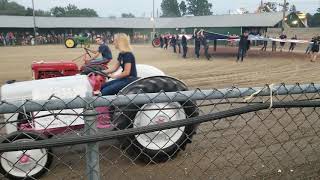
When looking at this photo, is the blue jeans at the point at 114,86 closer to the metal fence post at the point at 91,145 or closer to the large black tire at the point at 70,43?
the metal fence post at the point at 91,145

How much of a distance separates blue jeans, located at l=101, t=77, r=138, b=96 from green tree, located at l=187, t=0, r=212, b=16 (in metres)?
134

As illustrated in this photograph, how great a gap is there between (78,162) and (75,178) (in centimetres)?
51

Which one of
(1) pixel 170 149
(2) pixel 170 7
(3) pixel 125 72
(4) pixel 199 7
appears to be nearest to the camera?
(1) pixel 170 149

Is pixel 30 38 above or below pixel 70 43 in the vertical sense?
above

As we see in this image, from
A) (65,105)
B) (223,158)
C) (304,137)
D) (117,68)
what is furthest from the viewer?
(117,68)

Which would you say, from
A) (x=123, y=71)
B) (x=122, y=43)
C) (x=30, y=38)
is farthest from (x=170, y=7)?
(x=123, y=71)

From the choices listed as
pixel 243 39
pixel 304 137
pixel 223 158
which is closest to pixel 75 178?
pixel 223 158

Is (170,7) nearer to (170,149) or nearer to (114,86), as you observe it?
(114,86)

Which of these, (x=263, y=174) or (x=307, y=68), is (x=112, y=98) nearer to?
(x=263, y=174)

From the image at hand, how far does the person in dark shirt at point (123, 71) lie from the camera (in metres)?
5.32

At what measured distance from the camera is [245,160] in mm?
4695

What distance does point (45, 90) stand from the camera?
186 inches

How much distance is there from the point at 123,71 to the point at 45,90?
1.28 meters

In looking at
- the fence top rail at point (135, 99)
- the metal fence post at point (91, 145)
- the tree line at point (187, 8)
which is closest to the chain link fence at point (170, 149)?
the fence top rail at point (135, 99)
